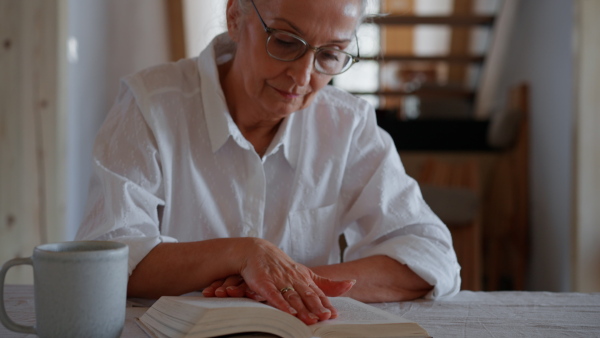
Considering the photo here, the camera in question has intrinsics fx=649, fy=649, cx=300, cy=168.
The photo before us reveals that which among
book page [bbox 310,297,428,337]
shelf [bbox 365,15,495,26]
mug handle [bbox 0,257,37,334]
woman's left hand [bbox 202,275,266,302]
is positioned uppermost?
shelf [bbox 365,15,495,26]

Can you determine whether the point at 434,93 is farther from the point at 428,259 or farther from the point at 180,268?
the point at 180,268

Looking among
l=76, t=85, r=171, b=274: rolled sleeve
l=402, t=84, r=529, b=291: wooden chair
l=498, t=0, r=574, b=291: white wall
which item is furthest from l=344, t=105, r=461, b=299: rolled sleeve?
l=498, t=0, r=574, b=291: white wall

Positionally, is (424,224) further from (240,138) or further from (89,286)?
(89,286)

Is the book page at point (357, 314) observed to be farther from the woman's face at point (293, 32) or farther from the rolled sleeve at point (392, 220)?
the woman's face at point (293, 32)

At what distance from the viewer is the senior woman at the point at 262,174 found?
112cm

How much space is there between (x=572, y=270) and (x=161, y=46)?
2075 millimetres

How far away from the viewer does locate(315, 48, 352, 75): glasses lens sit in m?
1.23

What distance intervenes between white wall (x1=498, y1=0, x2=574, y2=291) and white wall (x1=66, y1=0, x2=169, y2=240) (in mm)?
1858

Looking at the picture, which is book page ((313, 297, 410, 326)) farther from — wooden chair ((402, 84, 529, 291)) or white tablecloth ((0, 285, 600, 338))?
wooden chair ((402, 84, 529, 291))

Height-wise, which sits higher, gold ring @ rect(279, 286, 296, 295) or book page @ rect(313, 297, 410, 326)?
gold ring @ rect(279, 286, 296, 295)

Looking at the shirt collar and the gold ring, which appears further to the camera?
the shirt collar

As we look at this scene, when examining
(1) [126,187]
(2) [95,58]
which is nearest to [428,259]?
(1) [126,187]

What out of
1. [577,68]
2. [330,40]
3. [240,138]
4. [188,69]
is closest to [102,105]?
[188,69]

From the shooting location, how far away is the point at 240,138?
4.34 ft
